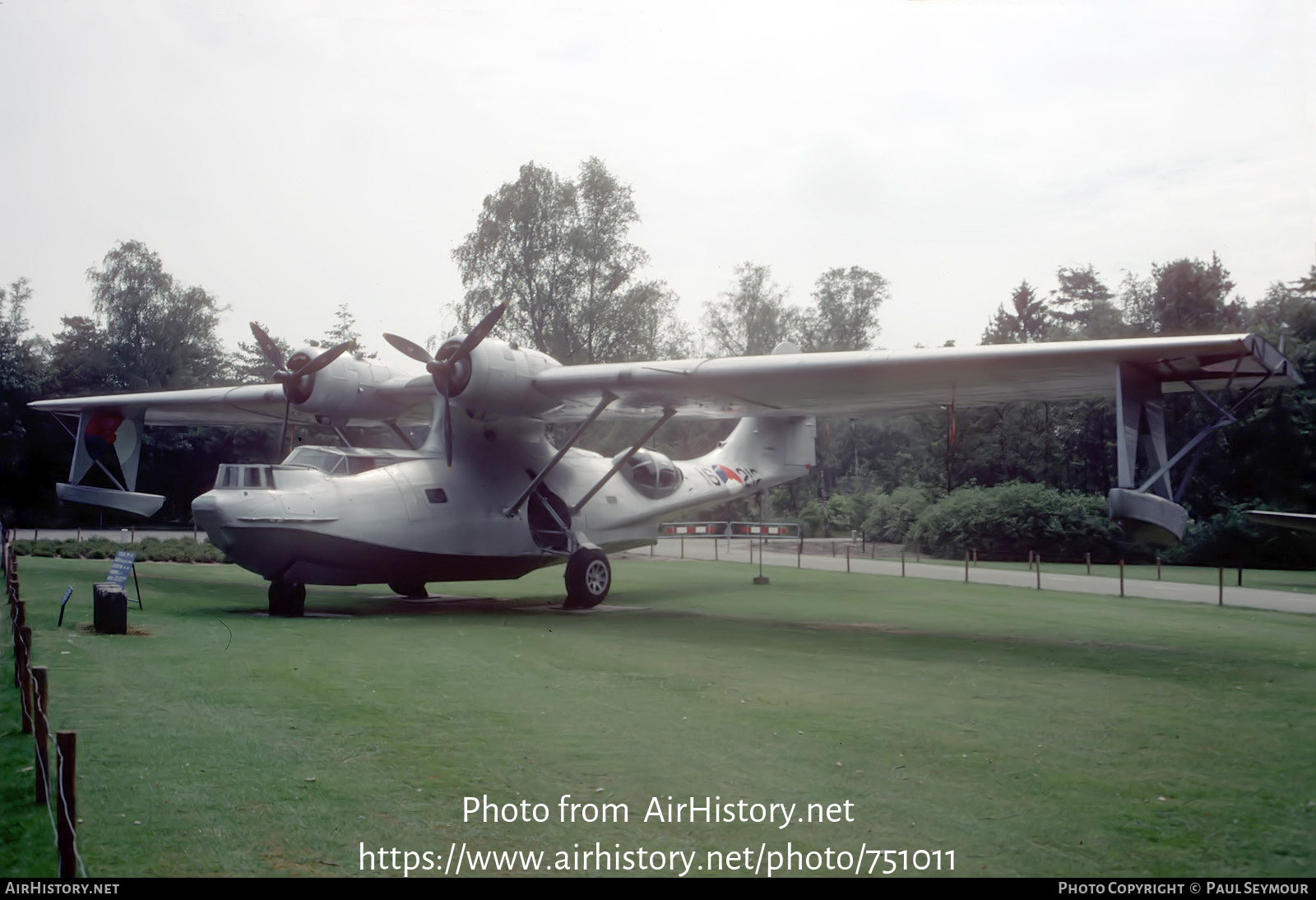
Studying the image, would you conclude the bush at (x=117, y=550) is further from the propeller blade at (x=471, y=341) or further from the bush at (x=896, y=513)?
the bush at (x=896, y=513)

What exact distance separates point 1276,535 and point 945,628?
21961mm

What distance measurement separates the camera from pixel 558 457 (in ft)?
52.9

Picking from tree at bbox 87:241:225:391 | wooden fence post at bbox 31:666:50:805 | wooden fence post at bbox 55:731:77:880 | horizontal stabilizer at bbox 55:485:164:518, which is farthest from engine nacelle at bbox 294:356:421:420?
tree at bbox 87:241:225:391

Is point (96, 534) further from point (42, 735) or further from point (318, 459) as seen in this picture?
point (42, 735)

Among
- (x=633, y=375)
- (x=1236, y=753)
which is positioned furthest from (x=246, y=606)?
(x=1236, y=753)

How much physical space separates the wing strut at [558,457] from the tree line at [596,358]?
15034 millimetres

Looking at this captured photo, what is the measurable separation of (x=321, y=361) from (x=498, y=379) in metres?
3.42

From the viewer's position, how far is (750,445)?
2200 cm

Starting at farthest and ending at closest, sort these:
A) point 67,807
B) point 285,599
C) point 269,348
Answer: point 269,348 < point 285,599 < point 67,807

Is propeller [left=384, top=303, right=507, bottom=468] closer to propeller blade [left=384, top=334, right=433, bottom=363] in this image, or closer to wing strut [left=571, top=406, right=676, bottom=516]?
propeller blade [left=384, top=334, right=433, bottom=363]

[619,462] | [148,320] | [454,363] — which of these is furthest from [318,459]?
[148,320]

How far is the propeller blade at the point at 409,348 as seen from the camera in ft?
49.4

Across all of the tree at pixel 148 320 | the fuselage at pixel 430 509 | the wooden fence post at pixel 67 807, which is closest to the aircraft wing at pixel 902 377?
the fuselage at pixel 430 509

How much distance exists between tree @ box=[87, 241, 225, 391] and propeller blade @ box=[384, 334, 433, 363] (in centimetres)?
3038
